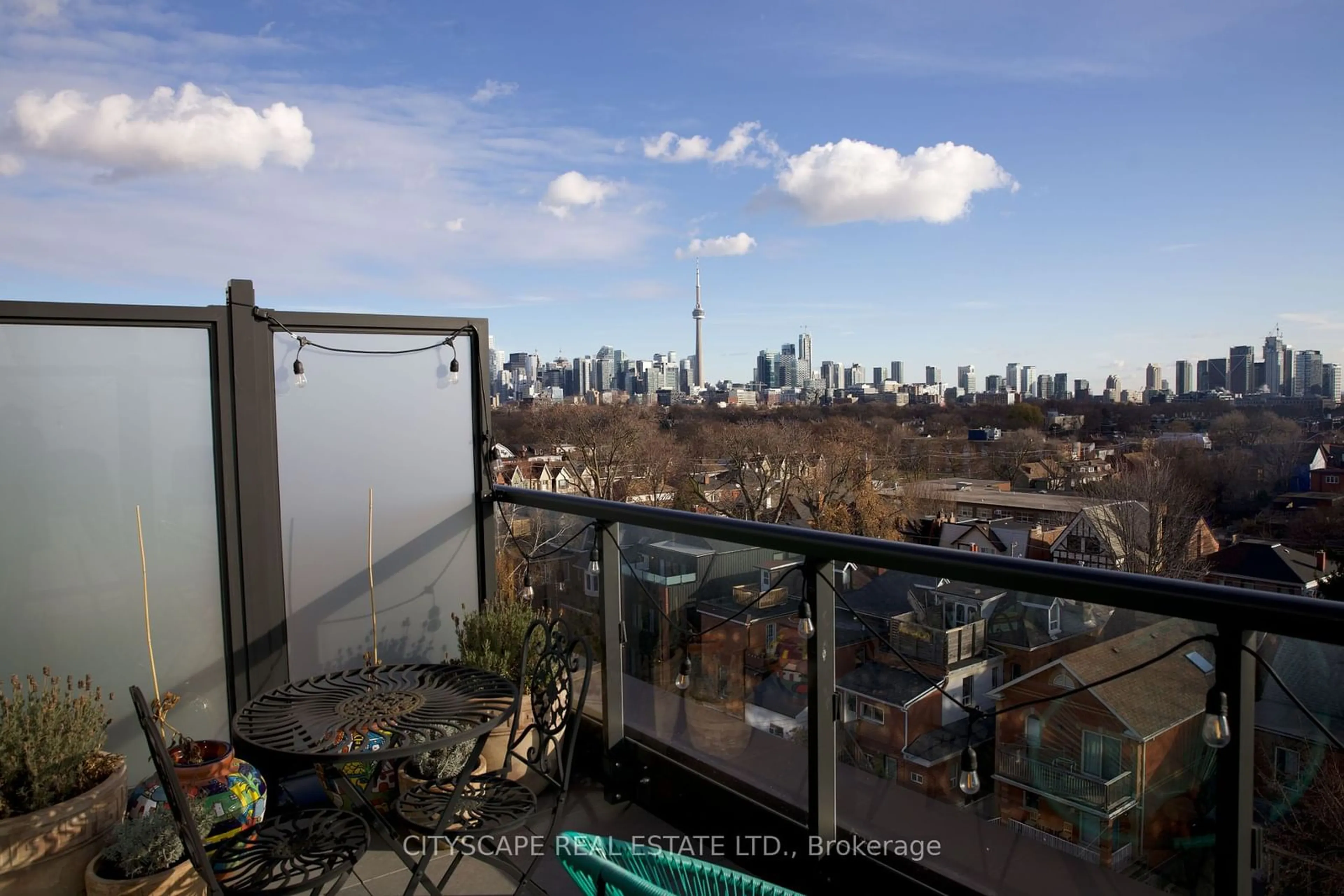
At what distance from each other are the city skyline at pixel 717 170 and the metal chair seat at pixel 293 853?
1.91 metres

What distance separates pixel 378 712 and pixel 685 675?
106 centimetres

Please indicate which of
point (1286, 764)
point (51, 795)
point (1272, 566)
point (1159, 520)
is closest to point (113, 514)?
point (51, 795)

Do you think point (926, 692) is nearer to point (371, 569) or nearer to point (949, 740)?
point (949, 740)

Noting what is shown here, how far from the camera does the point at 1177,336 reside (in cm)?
4356

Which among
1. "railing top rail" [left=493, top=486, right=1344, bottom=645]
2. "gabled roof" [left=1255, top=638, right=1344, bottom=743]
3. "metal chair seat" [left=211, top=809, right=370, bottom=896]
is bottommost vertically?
"metal chair seat" [left=211, top=809, right=370, bottom=896]

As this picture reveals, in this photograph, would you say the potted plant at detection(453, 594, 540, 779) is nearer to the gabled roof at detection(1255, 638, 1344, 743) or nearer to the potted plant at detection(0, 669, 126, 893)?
the potted plant at detection(0, 669, 126, 893)

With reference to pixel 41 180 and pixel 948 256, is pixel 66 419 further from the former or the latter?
pixel 948 256

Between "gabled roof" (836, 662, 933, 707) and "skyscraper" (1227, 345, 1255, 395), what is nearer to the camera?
"gabled roof" (836, 662, 933, 707)

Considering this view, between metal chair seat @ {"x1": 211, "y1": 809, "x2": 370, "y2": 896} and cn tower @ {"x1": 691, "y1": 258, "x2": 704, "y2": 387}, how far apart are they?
41.5 metres

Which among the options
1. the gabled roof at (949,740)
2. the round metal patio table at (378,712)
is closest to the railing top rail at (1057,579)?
the gabled roof at (949,740)

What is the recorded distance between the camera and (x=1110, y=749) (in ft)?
5.67

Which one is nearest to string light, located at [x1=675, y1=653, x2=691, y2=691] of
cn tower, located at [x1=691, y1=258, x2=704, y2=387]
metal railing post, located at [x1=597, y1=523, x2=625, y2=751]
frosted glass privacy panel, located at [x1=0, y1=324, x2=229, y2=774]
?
metal railing post, located at [x1=597, y1=523, x2=625, y2=751]

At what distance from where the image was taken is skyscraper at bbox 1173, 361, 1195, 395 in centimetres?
2953

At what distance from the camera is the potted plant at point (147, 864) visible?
2053mm
